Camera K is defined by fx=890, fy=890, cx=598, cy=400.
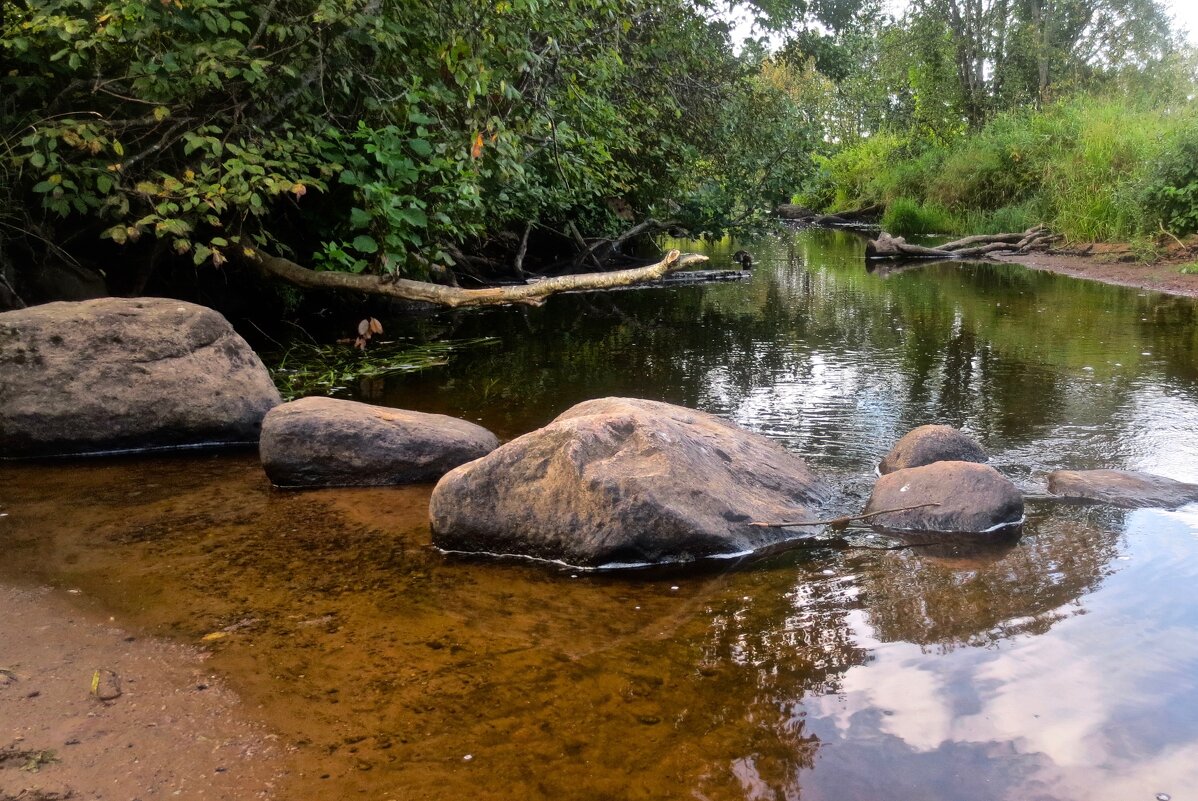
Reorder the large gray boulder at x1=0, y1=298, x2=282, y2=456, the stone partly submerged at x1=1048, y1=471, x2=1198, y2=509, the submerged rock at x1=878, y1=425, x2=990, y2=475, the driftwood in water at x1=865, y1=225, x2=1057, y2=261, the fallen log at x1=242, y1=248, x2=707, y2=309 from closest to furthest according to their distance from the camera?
the stone partly submerged at x1=1048, y1=471, x2=1198, y2=509
the submerged rock at x1=878, y1=425, x2=990, y2=475
the large gray boulder at x1=0, y1=298, x2=282, y2=456
the fallen log at x1=242, y1=248, x2=707, y2=309
the driftwood in water at x1=865, y1=225, x2=1057, y2=261

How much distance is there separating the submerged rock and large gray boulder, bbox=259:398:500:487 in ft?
7.46

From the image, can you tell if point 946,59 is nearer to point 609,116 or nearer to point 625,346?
point 609,116

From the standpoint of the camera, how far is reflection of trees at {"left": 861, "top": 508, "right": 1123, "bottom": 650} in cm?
305

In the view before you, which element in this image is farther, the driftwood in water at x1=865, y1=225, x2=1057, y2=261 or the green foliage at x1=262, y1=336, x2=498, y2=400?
the driftwood in water at x1=865, y1=225, x2=1057, y2=261

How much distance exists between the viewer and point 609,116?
384 inches

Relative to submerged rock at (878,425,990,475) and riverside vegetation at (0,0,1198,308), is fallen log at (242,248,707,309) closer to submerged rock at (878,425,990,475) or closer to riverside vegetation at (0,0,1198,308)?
riverside vegetation at (0,0,1198,308)

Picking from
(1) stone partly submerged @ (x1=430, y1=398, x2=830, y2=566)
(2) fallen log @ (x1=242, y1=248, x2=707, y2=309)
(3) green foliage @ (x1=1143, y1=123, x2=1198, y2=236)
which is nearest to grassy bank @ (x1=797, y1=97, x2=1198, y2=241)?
(3) green foliage @ (x1=1143, y1=123, x2=1198, y2=236)

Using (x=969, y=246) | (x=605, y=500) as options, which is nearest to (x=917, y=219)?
(x=969, y=246)

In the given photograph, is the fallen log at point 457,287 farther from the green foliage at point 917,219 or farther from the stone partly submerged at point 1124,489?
the green foliage at point 917,219

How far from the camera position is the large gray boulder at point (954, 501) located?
391 cm

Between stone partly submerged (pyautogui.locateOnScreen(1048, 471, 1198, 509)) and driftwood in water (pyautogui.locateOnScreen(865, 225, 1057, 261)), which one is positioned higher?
driftwood in water (pyautogui.locateOnScreen(865, 225, 1057, 261))

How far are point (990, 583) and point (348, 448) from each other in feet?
10.2

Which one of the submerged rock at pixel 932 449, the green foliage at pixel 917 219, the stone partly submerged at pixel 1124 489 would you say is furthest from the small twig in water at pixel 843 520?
the green foliage at pixel 917 219

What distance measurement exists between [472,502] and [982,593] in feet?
6.67
